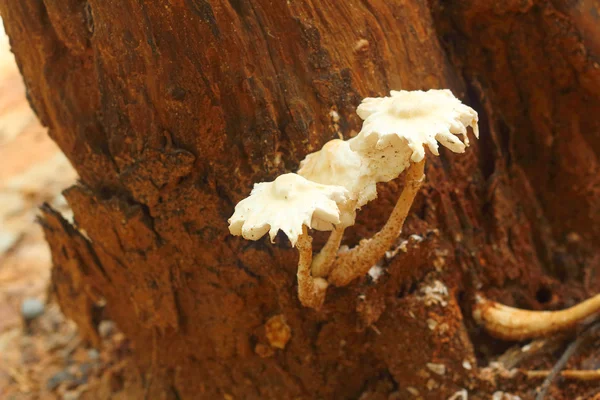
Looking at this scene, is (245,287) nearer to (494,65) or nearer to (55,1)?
(55,1)

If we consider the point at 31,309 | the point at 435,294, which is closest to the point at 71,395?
the point at 31,309

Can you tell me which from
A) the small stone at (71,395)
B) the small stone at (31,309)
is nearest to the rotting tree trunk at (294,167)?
the small stone at (71,395)

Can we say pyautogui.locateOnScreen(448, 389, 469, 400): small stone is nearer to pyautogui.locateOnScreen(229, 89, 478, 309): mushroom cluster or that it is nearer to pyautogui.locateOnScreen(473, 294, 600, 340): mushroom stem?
pyautogui.locateOnScreen(473, 294, 600, 340): mushroom stem

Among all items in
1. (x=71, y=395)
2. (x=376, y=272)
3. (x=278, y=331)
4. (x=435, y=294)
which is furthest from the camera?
(x=71, y=395)

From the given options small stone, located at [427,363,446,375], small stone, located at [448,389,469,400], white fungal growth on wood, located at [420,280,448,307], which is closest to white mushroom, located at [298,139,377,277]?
white fungal growth on wood, located at [420,280,448,307]

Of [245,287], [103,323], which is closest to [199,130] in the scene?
[245,287]

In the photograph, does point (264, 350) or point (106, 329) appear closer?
point (264, 350)

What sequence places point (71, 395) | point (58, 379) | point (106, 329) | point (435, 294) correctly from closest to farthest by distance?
point (435, 294)
point (71, 395)
point (58, 379)
point (106, 329)

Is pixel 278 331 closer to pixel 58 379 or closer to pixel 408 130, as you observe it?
pixel 408 130
